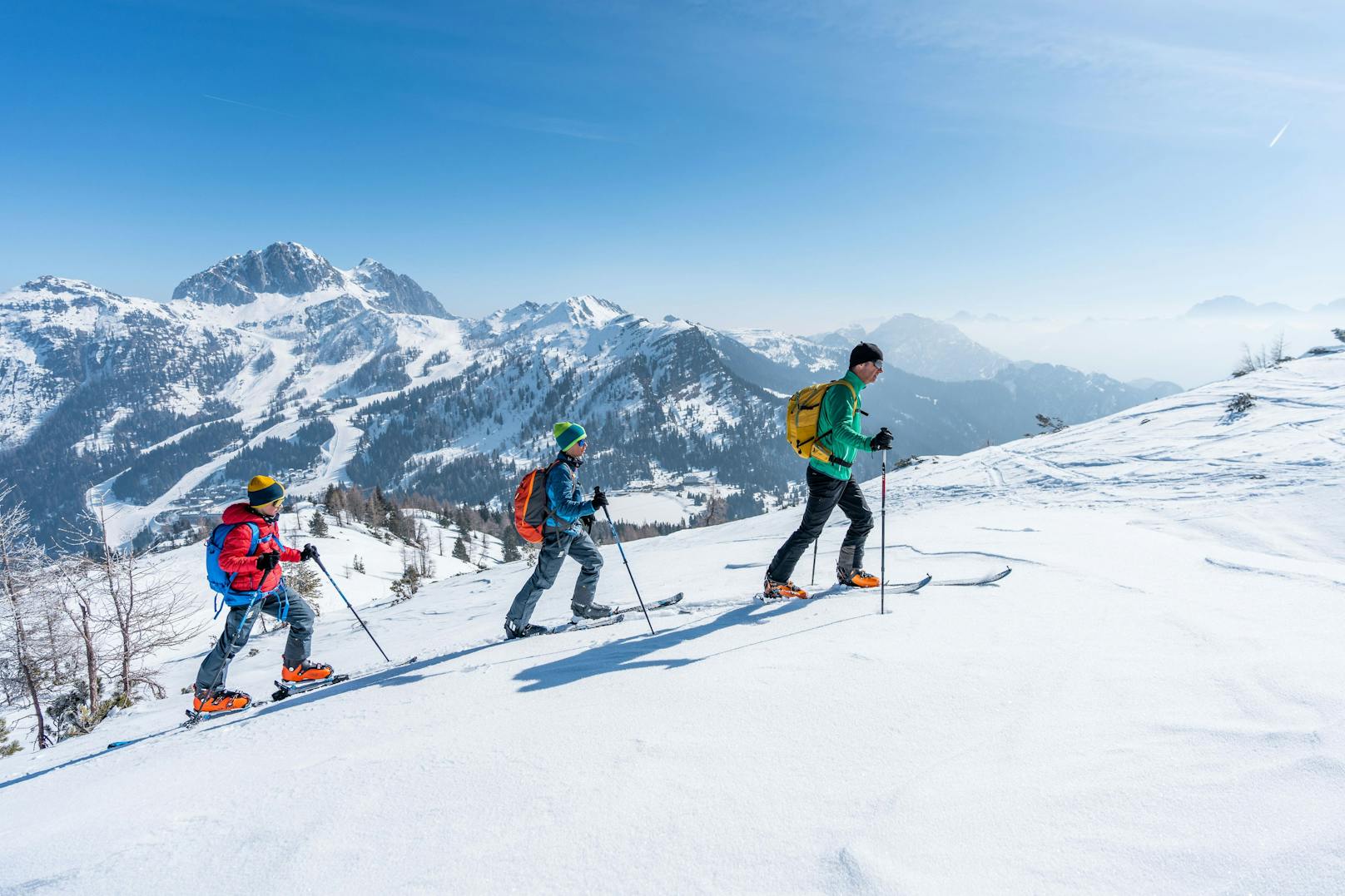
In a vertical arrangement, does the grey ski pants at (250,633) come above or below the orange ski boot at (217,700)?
above

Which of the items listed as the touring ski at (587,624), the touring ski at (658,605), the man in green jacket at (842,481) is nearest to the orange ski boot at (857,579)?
the man in green jacket at (842,481)

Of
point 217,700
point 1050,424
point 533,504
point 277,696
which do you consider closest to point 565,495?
point 533,504

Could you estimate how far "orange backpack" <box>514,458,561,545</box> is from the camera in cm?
667

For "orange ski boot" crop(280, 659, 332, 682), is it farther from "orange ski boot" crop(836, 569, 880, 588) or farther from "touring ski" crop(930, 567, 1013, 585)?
"touring ski" crop(930, 567, 1013, 585)

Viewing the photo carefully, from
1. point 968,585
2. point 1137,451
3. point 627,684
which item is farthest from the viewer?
point 1137,451

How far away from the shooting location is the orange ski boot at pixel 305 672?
7.15 meters

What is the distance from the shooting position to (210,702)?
678 cm

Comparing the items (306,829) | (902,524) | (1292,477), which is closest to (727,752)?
(306,829)

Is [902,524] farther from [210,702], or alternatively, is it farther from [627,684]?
[210,702]

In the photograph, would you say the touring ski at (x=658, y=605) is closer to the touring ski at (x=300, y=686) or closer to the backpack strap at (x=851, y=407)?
the backpack strap at (x=851, y=407)

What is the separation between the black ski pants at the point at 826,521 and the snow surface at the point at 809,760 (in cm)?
70

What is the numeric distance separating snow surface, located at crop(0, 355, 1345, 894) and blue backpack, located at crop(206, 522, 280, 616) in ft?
4.46

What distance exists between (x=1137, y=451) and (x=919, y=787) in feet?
44.5

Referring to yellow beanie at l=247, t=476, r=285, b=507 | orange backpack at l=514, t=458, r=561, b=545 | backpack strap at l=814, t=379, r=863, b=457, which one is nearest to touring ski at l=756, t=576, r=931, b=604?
backpack strap at l=814, t=379, r=863, b=457
